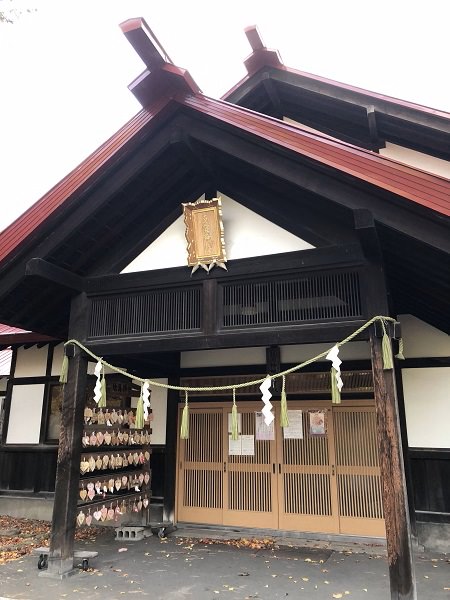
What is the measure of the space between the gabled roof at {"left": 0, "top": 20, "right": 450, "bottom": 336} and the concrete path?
359 centimetres

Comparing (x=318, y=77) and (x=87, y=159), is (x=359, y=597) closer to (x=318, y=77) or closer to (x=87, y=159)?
(x=87, y=159)

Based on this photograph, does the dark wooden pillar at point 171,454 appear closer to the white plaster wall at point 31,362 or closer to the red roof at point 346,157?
the white plaster wall at point 31,362

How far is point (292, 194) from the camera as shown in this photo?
227 inches

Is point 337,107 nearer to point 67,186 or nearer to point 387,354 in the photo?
point 67,186

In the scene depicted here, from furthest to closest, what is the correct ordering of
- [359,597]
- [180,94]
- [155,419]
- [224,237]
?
[155,419]
[224,237]
[180,94]
[359,597]

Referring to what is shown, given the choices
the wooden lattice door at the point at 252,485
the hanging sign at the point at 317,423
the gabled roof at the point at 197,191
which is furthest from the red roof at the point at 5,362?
the hanging sign at the point at 317,423

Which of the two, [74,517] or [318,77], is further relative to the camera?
[318,77]

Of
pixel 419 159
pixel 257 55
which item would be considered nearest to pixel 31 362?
pixel 257 55

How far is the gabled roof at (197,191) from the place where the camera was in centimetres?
472

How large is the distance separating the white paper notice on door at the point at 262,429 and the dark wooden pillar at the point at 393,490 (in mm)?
3771

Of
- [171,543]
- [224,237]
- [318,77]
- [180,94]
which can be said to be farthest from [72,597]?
[318,77]

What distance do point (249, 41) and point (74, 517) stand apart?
27.6ft

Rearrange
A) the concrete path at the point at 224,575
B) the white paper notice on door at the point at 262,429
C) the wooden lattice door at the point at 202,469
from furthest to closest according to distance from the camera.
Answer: the wooden lattice door at the point at 202,469, the white paper notice on door at the point at 262,429, the concrete path at the point at 224,575

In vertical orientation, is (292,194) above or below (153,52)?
below
